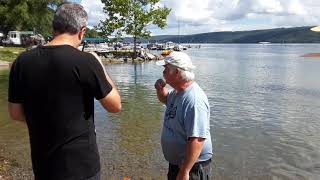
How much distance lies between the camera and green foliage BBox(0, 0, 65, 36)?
61.8 m

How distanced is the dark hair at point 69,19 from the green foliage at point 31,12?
195ft

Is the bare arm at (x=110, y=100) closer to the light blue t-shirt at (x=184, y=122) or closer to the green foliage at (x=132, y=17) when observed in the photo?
the light blue t-shirt at (x=184, y=122)

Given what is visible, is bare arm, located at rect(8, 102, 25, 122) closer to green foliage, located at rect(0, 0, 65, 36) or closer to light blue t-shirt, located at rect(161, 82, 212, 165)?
light blue t-shirt, located at rect(161, 82, 212, 165)

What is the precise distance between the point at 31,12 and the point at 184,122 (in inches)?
2487

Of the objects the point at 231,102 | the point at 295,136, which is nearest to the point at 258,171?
the point at 295,136

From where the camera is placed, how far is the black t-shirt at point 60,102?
11.3ft

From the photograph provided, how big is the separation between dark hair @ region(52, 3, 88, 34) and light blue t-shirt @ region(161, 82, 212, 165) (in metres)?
1.29

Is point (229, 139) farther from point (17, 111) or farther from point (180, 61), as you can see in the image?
point (17, 111)

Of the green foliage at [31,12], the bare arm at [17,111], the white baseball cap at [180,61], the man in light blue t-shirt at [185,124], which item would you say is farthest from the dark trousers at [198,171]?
the green foliage at [31,12]

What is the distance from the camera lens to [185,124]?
14.0 feet

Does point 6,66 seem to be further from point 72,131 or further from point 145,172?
point 72,131

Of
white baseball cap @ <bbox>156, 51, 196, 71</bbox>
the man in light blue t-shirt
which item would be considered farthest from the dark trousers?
white baseball cap @ <bbox>156, 51, 196, 71</bbox>

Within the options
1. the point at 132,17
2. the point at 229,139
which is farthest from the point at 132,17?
the point at 229,139

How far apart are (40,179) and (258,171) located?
21.9 ft
